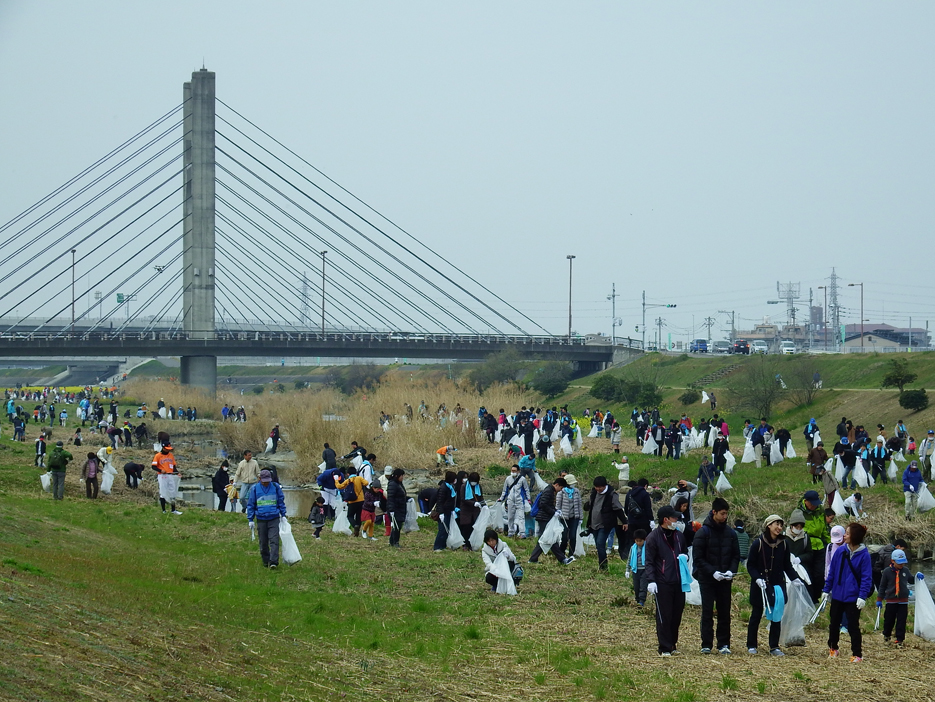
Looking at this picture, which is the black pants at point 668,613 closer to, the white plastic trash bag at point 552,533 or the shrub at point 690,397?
the white plastic trash bag at point 552,533

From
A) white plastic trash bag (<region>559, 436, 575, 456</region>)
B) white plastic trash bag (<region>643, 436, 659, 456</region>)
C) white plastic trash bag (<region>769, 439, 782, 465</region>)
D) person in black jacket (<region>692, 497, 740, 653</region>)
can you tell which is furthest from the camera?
white plastic trash bag (<region>559, 436, 575, 456</region>)

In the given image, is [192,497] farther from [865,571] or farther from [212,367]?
[212,367]

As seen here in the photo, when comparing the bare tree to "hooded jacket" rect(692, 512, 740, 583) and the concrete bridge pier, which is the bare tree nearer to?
the concrete bridge pier

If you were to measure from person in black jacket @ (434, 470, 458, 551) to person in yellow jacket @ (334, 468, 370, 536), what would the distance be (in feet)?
5.70

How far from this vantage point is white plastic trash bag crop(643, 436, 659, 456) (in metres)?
32.8

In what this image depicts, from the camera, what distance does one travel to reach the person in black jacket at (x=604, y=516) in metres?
14.7

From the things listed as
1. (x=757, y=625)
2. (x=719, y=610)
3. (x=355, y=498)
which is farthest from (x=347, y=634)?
(x=355, y=498)

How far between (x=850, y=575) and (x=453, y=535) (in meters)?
7.81

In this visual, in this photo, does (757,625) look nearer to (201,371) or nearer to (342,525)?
(342,525)

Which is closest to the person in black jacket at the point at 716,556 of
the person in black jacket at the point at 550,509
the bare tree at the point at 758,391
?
the person in black jacket at the point at 550,509

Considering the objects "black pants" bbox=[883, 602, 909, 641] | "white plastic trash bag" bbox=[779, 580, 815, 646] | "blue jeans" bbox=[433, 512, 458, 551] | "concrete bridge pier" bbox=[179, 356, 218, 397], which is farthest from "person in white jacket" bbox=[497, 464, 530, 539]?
"concrete bridge pier" bbox=[179, 356, 218, 397]

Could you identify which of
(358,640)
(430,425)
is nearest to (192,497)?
(430,425)

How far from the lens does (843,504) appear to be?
69.4 feet

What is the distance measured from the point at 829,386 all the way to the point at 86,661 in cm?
4681
